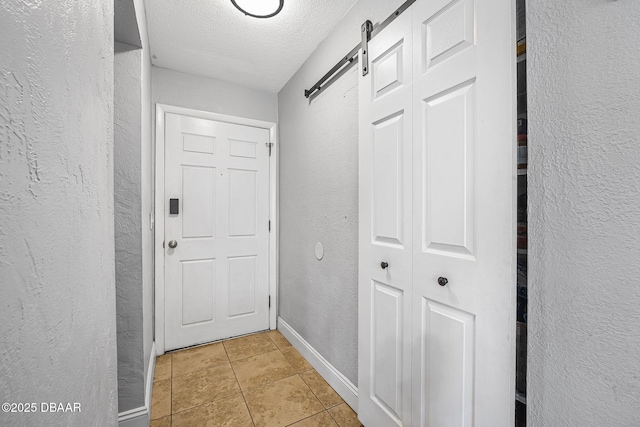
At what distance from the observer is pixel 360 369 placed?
1520 mm

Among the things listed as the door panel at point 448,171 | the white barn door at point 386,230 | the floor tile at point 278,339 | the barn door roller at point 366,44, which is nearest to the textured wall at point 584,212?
the door panel at point 448,171

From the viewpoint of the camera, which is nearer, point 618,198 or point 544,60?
point 618,198

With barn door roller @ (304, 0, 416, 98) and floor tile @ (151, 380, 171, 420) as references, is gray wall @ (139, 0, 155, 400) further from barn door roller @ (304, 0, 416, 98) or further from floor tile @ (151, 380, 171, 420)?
barn door roller @ (304, 0, 416, 98)

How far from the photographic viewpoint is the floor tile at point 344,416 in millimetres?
1565

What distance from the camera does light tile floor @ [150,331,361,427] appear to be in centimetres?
160

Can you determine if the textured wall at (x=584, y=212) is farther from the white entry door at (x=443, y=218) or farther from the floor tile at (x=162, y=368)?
the floor tile at (x=162, y=368)

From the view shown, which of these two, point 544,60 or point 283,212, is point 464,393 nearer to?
point 544,60

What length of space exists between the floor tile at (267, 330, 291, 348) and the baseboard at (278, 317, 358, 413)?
0.12 ft

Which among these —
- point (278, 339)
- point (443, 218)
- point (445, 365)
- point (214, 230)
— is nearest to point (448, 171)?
point (443, 218)

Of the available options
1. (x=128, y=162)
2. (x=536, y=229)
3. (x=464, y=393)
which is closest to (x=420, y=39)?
(x=536, y=229)

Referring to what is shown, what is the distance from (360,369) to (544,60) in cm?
155

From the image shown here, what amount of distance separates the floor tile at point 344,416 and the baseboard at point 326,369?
0.10ft

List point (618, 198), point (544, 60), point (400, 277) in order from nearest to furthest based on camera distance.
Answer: point (618, 198), point (544, 60), point (400, 277)

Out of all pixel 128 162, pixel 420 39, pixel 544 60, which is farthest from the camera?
pixel 128 162
